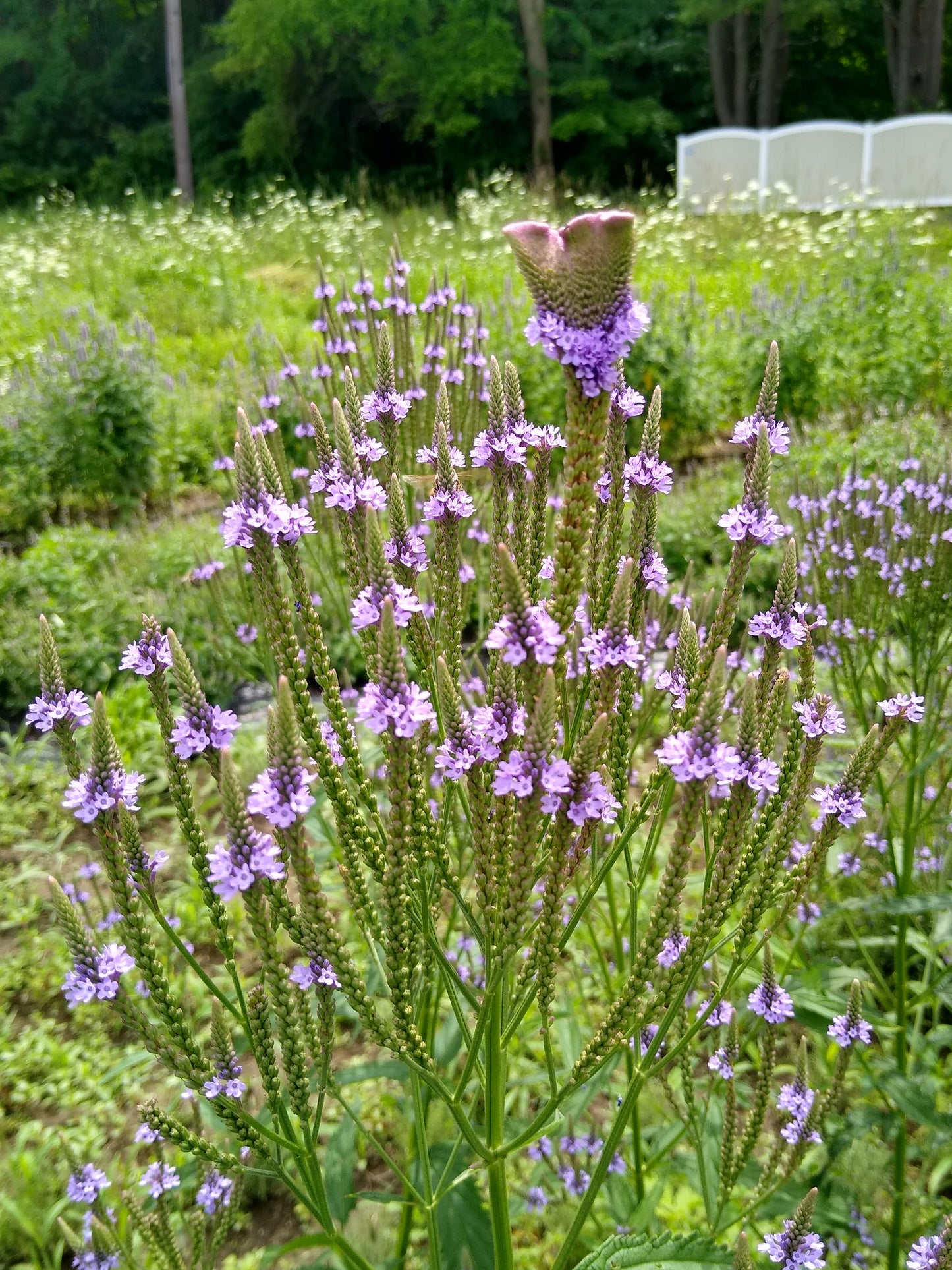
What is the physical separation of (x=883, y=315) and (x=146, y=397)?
6.97 metres

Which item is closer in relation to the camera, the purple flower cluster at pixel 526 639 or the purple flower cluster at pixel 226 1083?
the purple flower cluster at pixel 526 639

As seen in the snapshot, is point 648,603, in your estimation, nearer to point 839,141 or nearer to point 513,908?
point 513,908

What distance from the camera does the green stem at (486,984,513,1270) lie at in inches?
52.8

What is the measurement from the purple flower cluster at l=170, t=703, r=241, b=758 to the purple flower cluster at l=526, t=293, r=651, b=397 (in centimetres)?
67

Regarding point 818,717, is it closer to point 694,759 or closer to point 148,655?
point 694,759

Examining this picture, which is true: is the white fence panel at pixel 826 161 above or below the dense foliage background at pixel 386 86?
below

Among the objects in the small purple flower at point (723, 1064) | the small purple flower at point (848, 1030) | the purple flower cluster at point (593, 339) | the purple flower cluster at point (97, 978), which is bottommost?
the small purple flower at point (723, 1064)

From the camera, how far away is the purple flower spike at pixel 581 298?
1118 mm

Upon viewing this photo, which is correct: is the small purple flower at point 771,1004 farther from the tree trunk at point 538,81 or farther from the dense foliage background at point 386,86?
the tree trunk at point 538,81

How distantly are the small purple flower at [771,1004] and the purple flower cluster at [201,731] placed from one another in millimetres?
1322

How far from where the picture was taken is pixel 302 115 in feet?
82.2

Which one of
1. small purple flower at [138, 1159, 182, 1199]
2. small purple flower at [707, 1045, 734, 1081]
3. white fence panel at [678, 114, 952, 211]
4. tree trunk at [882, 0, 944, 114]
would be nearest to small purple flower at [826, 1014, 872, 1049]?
small purple flower at [707, 1045, 734, 1081]

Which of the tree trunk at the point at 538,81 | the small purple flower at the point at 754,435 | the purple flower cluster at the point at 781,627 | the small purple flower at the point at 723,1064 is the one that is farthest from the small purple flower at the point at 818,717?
the tree trunk at the point at 538,81

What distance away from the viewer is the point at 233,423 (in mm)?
8453
